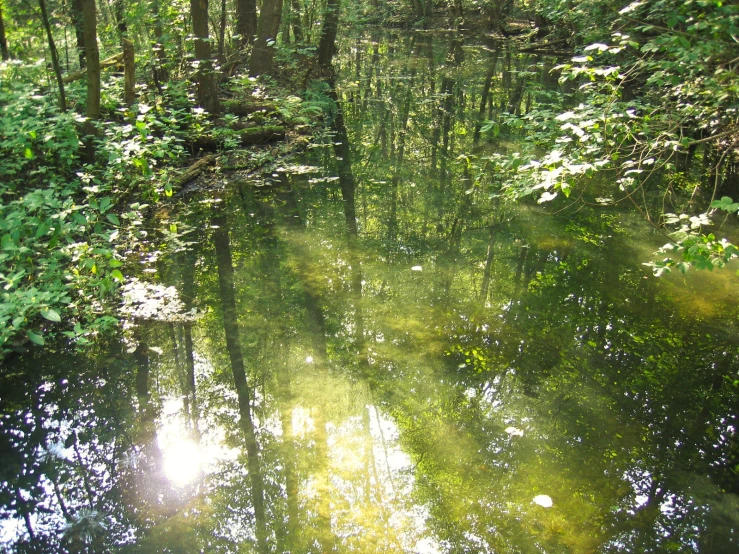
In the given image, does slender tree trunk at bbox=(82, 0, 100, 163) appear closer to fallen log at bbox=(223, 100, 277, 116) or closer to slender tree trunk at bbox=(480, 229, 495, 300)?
fallen log at bbox=(223, 100, 277, 116)

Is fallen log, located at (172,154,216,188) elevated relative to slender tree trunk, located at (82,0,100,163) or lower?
lower

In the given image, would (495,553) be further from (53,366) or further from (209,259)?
(209,259)

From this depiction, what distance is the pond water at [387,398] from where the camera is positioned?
3.28 m

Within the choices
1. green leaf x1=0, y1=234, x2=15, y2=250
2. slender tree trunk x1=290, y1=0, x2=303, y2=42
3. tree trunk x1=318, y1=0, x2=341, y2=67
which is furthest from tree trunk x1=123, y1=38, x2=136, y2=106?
slender tree trunk x1=290, y1=0, x2=303, y2=42

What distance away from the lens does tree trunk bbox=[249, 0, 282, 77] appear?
11438 millimetres

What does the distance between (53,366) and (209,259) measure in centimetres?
213

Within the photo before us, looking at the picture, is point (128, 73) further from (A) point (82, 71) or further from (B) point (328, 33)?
(B) point (328, 33)

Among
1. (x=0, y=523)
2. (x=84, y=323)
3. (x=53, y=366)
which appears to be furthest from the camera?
(x=84, y=323)

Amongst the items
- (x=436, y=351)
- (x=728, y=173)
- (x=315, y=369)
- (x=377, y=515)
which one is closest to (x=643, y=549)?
(x=377, y=515)

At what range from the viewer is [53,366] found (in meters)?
4.51

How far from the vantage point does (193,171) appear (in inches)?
324

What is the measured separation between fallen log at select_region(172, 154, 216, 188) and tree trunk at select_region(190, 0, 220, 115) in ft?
3.58

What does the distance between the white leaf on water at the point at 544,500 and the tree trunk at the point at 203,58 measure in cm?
761

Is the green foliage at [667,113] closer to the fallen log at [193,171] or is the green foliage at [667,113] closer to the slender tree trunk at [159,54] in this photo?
the fallen log at [193,171]
